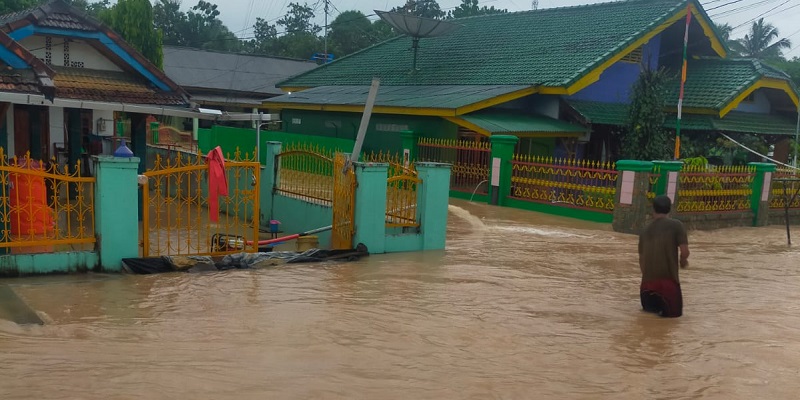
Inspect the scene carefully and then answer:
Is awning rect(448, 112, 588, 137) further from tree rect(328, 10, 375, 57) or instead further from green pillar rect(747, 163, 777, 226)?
tree rect(328, 10, 375, 57)

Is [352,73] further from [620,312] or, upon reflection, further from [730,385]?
[730,385]

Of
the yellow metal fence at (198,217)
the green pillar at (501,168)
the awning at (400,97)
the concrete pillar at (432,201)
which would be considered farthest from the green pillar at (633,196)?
the yellow metal fence at (198,217)

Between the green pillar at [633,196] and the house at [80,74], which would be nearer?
the house at [80,74]

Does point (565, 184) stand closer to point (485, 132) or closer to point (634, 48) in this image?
point (485, 132)

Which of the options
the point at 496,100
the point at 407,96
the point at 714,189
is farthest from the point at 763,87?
the point at 407,96

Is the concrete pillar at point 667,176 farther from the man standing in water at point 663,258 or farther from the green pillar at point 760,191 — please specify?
the man standing in water at point 663,258

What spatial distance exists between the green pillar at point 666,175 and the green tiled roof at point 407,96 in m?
5.69

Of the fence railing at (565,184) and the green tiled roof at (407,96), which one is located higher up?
the green tiled roof at (407,96)

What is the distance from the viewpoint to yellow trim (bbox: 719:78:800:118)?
20.6 m

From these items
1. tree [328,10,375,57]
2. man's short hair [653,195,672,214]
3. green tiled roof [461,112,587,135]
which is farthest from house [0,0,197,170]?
tree [328,10,375,57]

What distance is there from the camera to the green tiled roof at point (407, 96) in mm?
19297

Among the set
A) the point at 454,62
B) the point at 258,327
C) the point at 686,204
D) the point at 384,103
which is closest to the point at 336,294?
the point at 258,327

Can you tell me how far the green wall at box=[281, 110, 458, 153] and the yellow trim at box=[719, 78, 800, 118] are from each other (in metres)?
8.01

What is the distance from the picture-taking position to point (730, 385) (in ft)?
18.4
